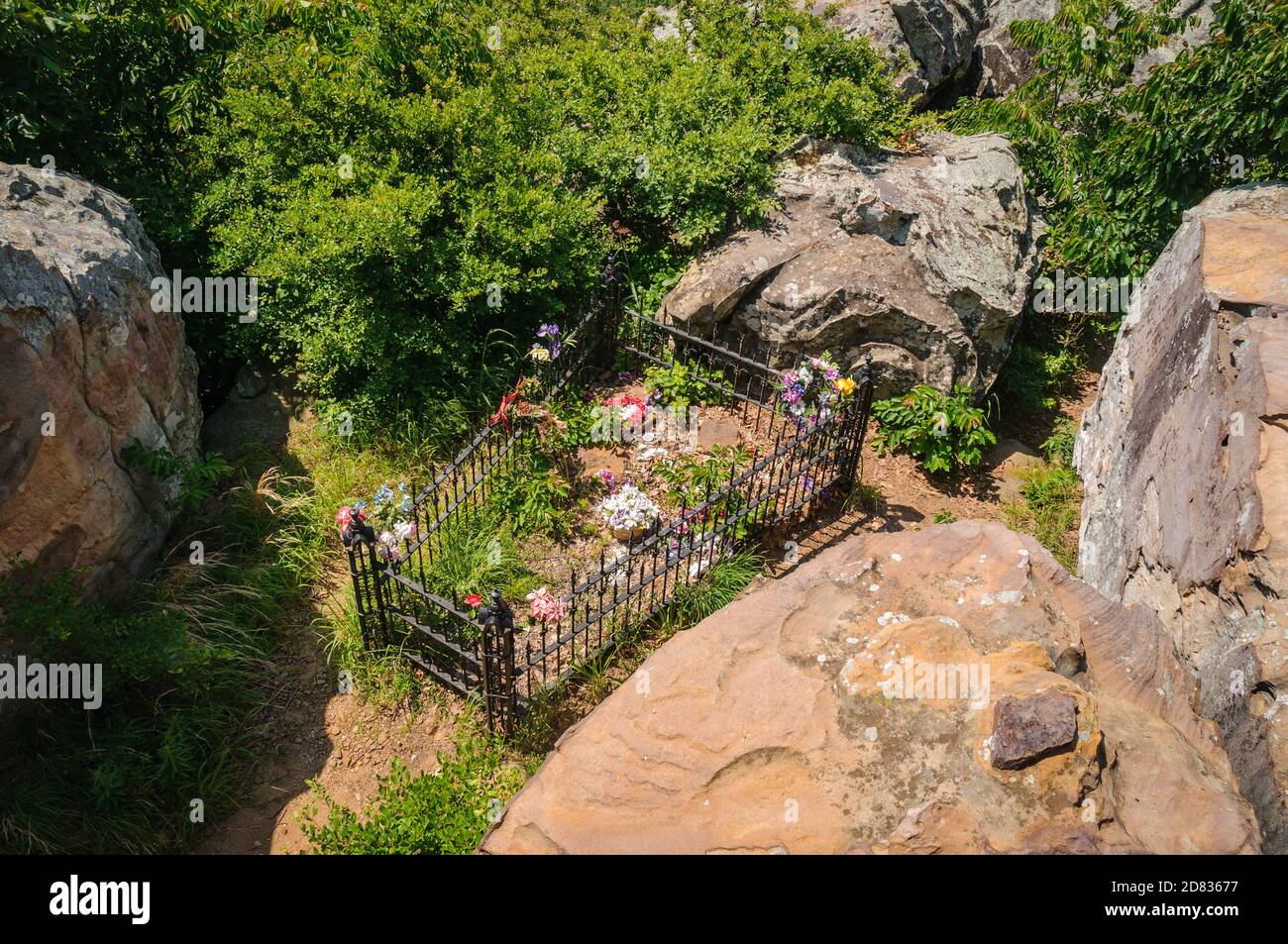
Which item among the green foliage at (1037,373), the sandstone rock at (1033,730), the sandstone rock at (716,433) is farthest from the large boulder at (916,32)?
the sandstone rock at (1033,730)

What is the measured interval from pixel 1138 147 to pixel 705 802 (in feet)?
28.3

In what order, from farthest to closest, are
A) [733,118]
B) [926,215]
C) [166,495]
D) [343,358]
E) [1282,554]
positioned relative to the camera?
[733,118] < [926,215] < [343,358] < [166,495] < [1282,554]

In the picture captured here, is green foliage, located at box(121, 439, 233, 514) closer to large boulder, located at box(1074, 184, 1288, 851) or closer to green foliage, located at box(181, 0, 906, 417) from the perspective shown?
green foliage, located at box(181, 0, 906, 417)

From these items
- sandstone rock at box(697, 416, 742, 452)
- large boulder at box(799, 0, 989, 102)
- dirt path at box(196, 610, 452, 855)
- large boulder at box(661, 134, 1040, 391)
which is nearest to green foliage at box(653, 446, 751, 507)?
sandstone rock at box(697, 416, 742, 452)

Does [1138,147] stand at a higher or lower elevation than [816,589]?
higher

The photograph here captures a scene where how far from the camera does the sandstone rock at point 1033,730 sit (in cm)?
373

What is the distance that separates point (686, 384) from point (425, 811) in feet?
15.9

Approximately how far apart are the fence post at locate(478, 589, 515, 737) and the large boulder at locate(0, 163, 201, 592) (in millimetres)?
2916

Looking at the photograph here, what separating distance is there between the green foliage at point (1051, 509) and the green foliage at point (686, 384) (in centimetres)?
303

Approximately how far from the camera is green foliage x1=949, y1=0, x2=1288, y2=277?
7812 mm

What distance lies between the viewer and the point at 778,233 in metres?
8.55

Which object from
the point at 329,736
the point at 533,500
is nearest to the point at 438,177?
the point at 533,500
